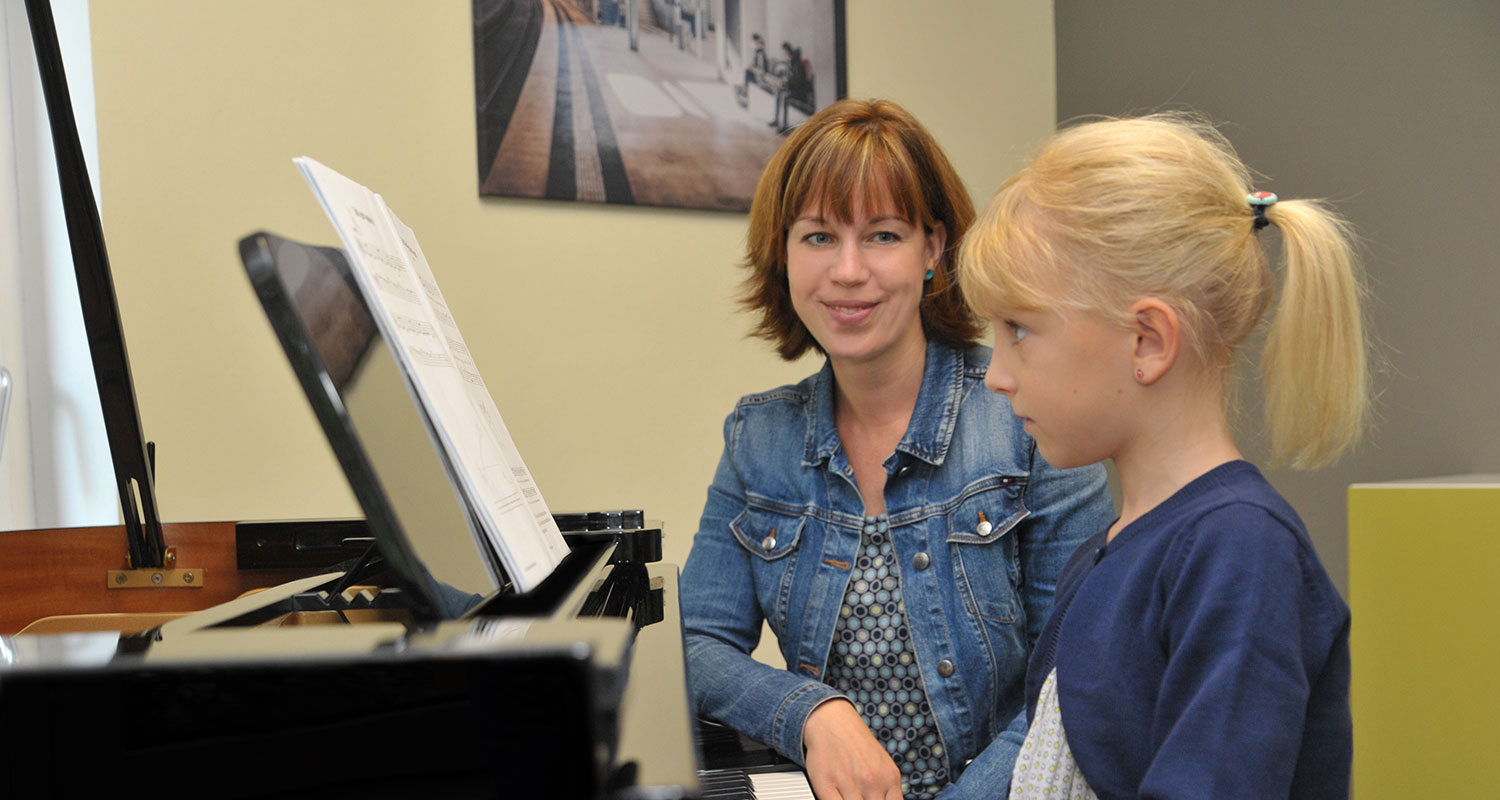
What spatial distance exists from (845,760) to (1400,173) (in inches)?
65.1

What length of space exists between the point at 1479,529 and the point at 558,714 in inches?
69.4

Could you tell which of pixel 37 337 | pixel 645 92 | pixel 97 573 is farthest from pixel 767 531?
pixel 645 92

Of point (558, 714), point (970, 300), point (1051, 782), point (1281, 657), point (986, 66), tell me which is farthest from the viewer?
point (986, 66)

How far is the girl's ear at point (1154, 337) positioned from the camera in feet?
3.03

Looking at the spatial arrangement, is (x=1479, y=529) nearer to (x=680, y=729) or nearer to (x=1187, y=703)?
(x=1187, y=703)

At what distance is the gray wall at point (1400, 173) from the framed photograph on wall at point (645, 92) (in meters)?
0.99

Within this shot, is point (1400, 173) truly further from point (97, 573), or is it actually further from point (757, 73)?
point (97, 573)

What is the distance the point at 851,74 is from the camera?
2.76 metres

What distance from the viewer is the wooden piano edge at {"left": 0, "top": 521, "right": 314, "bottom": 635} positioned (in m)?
1.26

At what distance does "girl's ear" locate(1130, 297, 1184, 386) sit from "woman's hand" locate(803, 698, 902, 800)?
1.56 feet

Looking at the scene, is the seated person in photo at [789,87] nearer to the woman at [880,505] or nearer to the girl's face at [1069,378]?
the woman at [880,505]

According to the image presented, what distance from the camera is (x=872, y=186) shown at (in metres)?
1.38

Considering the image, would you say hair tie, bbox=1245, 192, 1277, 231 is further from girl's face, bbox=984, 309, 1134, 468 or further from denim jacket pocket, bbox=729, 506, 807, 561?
denim jacket pocket, bbox=729, 506, 807, 561

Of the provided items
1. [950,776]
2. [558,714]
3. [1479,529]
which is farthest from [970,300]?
[1479,529]
